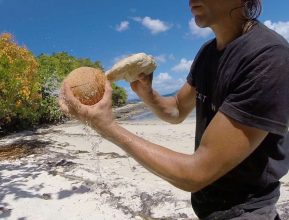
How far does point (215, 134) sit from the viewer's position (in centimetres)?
175

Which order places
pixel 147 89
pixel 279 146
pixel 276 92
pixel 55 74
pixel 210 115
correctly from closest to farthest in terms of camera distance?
pixel 276 92, pixel 279 146, pixel 210 115, pixel 147 89, pixel 55 74

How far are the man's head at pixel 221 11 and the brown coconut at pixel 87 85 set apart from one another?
63 cm

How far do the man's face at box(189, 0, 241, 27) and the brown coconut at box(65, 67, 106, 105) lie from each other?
626 millimetres

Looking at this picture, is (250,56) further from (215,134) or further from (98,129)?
(98,129)

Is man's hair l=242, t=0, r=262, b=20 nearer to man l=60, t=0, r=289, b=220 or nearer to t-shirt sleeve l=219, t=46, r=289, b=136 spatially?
man l=60, t=0, r=289, b=220

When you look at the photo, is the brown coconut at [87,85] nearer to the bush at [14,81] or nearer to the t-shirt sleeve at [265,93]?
the t-shirt sleeve at [265,93]

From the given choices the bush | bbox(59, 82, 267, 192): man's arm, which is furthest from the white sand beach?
the bush

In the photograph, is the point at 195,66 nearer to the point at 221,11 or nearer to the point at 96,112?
the point at 221,11

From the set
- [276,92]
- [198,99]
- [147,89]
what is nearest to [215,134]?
[276,92]

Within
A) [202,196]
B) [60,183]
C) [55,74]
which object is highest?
[55,74]

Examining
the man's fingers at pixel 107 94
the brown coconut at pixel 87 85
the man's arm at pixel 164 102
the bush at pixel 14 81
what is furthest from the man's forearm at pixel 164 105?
the bush at pixel 14 81

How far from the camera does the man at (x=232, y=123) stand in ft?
5.60

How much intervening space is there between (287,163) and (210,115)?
17.2 inches

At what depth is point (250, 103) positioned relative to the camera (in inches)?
67.1
